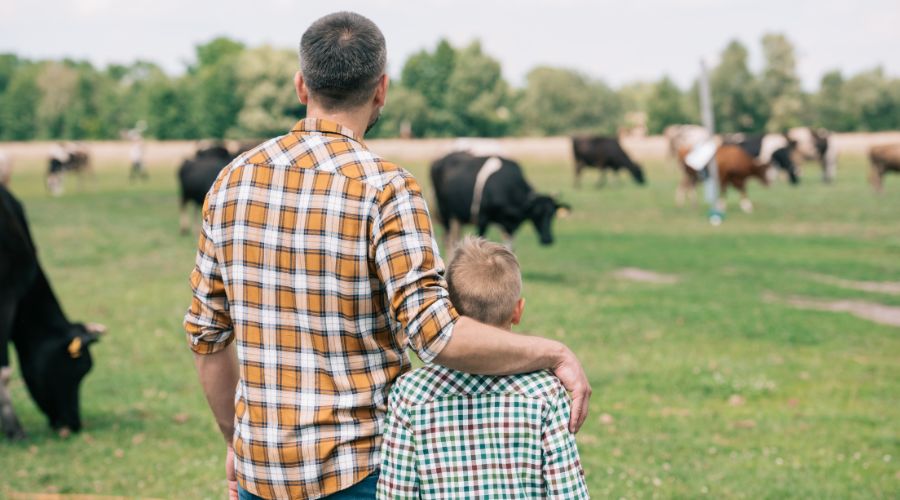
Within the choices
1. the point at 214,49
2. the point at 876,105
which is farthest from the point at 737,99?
the point at 214,49

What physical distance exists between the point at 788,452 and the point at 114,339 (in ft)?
25.6

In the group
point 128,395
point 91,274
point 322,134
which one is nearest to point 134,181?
point 91,274

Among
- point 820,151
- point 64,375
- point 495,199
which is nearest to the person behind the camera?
point 64,375

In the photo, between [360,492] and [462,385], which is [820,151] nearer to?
[462,385]

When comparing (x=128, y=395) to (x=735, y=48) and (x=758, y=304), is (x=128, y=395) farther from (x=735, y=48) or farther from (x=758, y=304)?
(x=735, y=48)

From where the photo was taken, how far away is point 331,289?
97.5 inches

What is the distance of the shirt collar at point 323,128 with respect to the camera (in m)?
2.55

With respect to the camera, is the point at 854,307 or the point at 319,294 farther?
the point at 854,307

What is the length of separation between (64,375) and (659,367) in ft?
17.5

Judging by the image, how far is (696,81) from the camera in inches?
3585

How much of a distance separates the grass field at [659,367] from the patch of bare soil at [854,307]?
0.93 ft

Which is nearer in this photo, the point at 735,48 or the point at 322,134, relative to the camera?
the point at 322,134

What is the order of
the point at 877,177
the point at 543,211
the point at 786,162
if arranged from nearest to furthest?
the point at 543,211 < the point at 877,177 < the point at 786,162

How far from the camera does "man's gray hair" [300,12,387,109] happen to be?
247 cm
